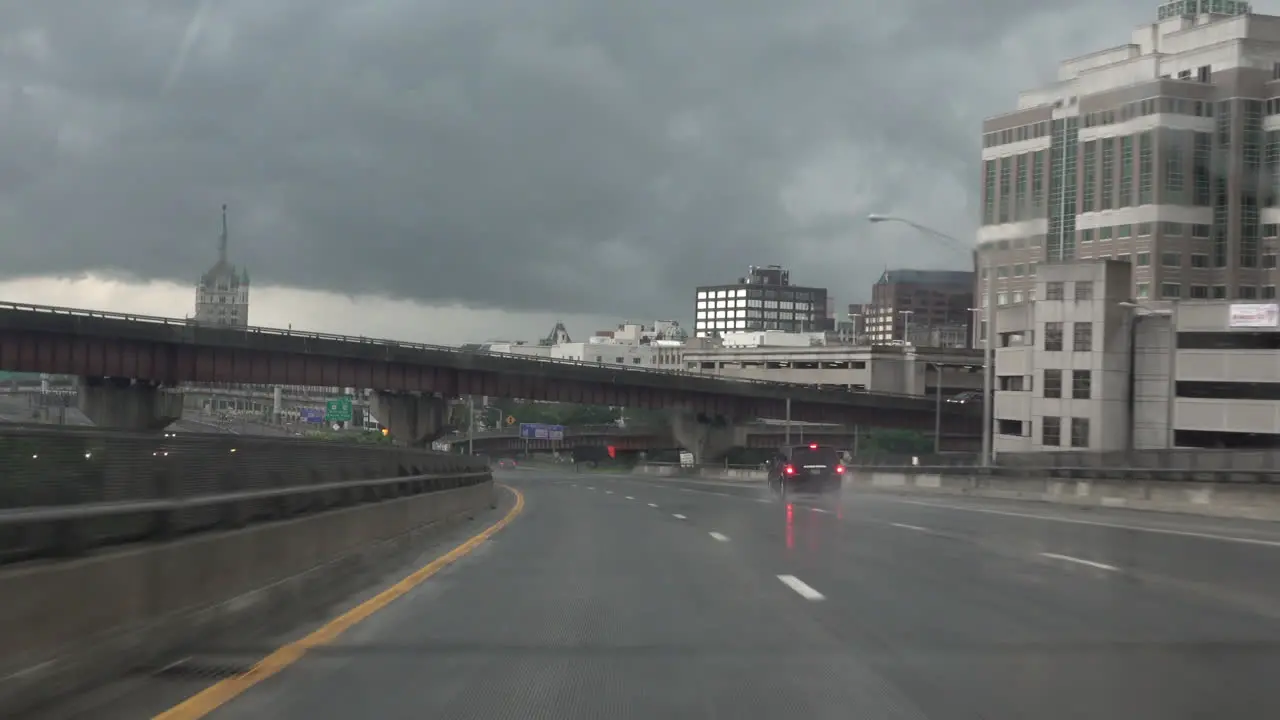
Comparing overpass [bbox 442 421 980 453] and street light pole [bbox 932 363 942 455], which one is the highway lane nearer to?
street light pole [bbox 932 363 942 455]

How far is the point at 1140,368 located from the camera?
9719 centimetres

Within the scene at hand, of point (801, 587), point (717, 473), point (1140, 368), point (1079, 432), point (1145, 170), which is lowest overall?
point (717, 473)

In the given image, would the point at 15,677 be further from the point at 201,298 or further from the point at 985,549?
the point at 201,298

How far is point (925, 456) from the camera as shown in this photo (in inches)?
2596

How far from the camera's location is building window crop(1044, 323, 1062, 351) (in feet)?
323

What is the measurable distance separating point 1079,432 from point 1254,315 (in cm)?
1489

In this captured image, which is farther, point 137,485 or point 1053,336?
point 1053,336

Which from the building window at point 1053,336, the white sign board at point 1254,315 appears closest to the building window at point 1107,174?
the building window at point 1053,336

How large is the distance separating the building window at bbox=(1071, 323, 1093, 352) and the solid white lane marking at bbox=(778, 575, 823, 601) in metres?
87.7

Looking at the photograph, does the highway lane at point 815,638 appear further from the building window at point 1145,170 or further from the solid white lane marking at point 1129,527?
the building window at point 1145,170

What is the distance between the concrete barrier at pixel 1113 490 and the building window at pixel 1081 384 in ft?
133

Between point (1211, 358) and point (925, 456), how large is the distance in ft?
125

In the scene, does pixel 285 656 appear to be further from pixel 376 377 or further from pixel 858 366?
pixel 858 366

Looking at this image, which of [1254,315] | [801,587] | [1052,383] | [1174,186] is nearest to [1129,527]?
[801,587]
